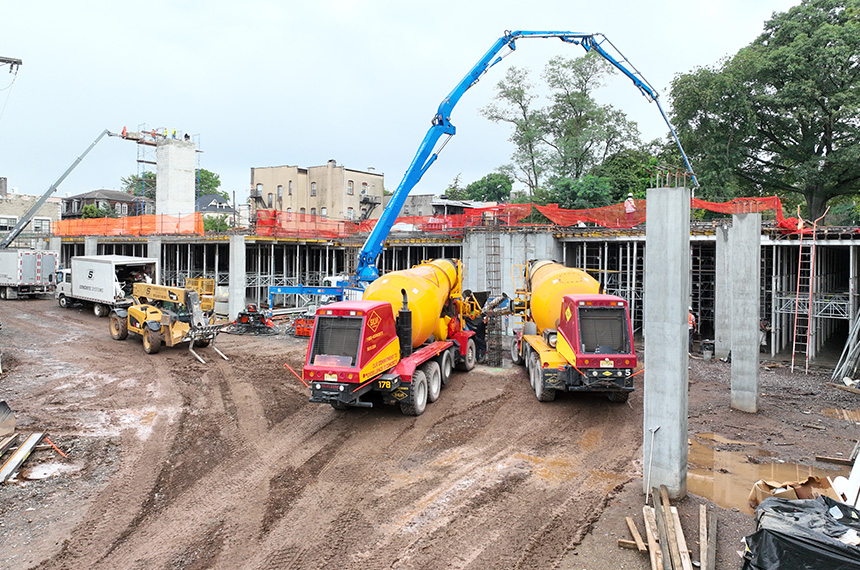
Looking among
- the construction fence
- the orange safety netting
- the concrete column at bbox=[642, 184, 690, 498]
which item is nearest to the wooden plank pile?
the concrete column at bbox=[642, 184, 690, 498]

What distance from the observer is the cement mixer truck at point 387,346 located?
450 inches

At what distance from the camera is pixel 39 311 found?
29.6m

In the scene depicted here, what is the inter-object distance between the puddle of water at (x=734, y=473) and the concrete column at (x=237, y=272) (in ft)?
73.1

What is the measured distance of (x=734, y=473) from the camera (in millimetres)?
9930

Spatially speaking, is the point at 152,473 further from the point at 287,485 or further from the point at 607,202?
the point at 607,202

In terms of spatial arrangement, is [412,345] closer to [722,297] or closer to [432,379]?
[432,379]

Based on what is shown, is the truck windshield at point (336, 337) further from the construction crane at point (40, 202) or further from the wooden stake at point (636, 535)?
the construction crane at point (40, 202)

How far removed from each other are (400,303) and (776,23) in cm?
2961

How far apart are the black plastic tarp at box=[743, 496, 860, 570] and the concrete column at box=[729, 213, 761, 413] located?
757 centimetres

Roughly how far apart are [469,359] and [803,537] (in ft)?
40.6

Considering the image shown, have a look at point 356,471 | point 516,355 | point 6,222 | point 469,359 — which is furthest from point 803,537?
point 6,222

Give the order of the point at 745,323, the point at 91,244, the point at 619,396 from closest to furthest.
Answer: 1. the point at 619,396
2. the point at 745,323
3. the point at 91,244

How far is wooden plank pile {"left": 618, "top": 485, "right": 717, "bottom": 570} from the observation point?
22.2 feet

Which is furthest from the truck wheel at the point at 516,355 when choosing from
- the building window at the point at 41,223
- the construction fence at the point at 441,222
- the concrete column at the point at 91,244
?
the building window at the point at 41,223
